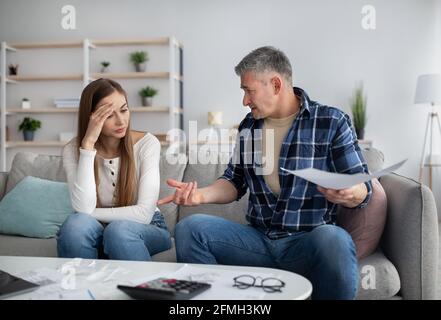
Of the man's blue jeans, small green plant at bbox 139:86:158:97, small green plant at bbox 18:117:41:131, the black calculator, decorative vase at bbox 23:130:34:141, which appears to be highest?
small green plant at bbox 139:86:158:97

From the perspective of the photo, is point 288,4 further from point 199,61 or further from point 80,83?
point 80,83

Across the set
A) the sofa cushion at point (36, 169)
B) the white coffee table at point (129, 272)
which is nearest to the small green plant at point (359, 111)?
the sofa cushion at point (36, 169)

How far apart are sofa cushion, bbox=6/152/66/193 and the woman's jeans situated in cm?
77

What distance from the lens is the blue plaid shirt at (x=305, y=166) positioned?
1.64m

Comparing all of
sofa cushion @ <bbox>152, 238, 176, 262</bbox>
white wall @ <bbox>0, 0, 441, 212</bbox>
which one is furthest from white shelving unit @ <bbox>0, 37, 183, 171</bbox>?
sofa cushion @ <bbox>152, 238, 176, 262</bbox>

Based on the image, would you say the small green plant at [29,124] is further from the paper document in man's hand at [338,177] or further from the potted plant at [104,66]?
the paper document in man's hand at [338,177]

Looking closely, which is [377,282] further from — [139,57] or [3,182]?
[139,57]

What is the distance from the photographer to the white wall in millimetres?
4957

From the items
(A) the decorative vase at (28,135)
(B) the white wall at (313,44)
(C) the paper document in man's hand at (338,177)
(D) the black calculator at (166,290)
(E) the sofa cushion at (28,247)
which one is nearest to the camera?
(D) the black calculator at (166,290)

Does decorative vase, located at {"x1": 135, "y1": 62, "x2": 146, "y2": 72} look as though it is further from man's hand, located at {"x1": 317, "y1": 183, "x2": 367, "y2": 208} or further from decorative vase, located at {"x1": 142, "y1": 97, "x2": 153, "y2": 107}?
man's hand, located at {"x1": 317, "y1": 183, "x2": 367, "y2": 208}

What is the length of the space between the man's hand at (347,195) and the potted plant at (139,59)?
383 centimetres

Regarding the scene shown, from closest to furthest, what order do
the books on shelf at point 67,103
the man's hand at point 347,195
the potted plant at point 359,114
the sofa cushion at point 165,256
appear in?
the man's hand at point 347,195 → the sofa cushion at point 165,256 → the potted plant at point 359,114 → the books on shelf at point 67,103
